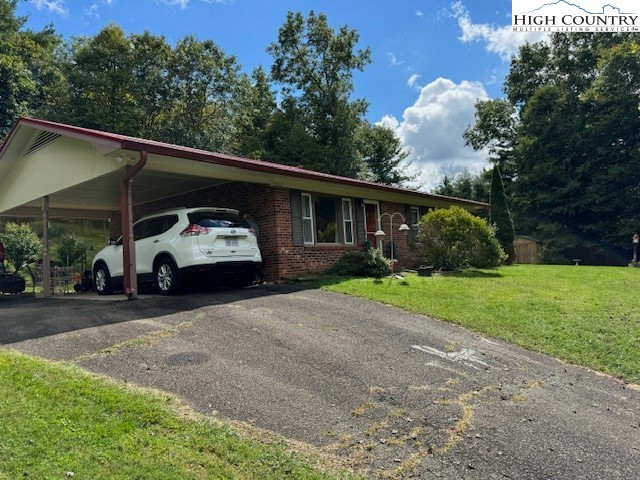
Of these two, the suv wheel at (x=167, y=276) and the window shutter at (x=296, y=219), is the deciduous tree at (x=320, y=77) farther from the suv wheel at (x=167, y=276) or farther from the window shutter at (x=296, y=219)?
the suv wheel at (x=167, y=276)

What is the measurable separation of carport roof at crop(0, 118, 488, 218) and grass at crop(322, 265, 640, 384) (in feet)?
9.99

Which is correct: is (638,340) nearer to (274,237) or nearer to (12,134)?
(274,237)

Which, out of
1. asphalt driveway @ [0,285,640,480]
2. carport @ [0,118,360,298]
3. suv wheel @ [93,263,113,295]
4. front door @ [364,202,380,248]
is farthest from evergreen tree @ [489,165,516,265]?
suv wheel @ [93,263,113,295]

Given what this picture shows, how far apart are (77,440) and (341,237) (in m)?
10.5

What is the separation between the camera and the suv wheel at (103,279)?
10617 mm

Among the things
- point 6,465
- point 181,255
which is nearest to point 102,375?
point 6,465

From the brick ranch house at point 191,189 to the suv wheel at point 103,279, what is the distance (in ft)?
5.15

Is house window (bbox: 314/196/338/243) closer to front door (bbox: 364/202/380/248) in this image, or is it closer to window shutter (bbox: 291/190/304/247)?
window shutter (bbox: 291/190/304/247)

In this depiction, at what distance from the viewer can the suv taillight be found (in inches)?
340

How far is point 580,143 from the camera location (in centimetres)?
2964

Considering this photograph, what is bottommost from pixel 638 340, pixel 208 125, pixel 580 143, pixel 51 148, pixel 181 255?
pixel 638 340

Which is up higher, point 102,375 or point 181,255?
point 181,255

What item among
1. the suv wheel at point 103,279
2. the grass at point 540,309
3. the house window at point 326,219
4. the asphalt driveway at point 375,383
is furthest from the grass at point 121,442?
the house window at point 326,219

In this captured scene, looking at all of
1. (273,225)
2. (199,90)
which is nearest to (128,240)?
(273,225)
